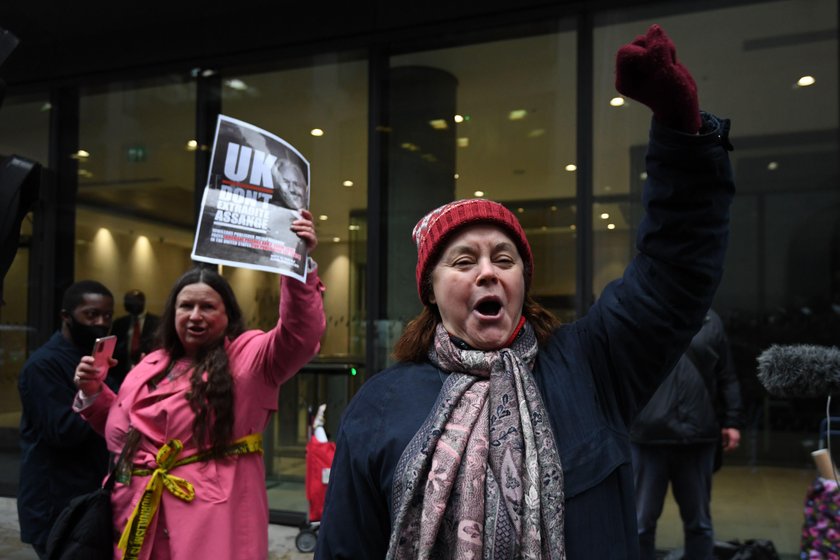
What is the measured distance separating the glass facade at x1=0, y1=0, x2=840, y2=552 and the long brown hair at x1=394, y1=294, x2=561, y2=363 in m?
3.75

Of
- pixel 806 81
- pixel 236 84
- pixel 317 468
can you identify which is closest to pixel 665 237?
pixel 317 468

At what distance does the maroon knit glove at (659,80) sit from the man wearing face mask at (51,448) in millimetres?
3230

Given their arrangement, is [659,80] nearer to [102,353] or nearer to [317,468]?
[102,353]

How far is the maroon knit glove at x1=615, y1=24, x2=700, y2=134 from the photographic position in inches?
50.3

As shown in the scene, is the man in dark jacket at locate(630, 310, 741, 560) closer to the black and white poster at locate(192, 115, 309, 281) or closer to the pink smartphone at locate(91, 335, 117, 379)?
the black and white poster at locate(192, 115, 309, 281)

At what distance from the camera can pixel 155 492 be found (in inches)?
109

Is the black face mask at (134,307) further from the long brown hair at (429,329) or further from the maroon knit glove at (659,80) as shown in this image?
the maroon knit glove at (659,80)

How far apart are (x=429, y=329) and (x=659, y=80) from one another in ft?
2.77

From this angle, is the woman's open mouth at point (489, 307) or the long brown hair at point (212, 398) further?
the long brown hair at point (212, 398)

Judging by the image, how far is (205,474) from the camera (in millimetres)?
2812

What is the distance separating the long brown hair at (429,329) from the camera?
179 centimetres

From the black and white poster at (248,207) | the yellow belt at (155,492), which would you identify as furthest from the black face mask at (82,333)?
the black and white poster at (248,207)

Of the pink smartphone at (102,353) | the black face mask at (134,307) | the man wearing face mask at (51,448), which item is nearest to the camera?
the pink smartphone at (102,353)

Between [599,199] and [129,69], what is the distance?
4586 millimetres
